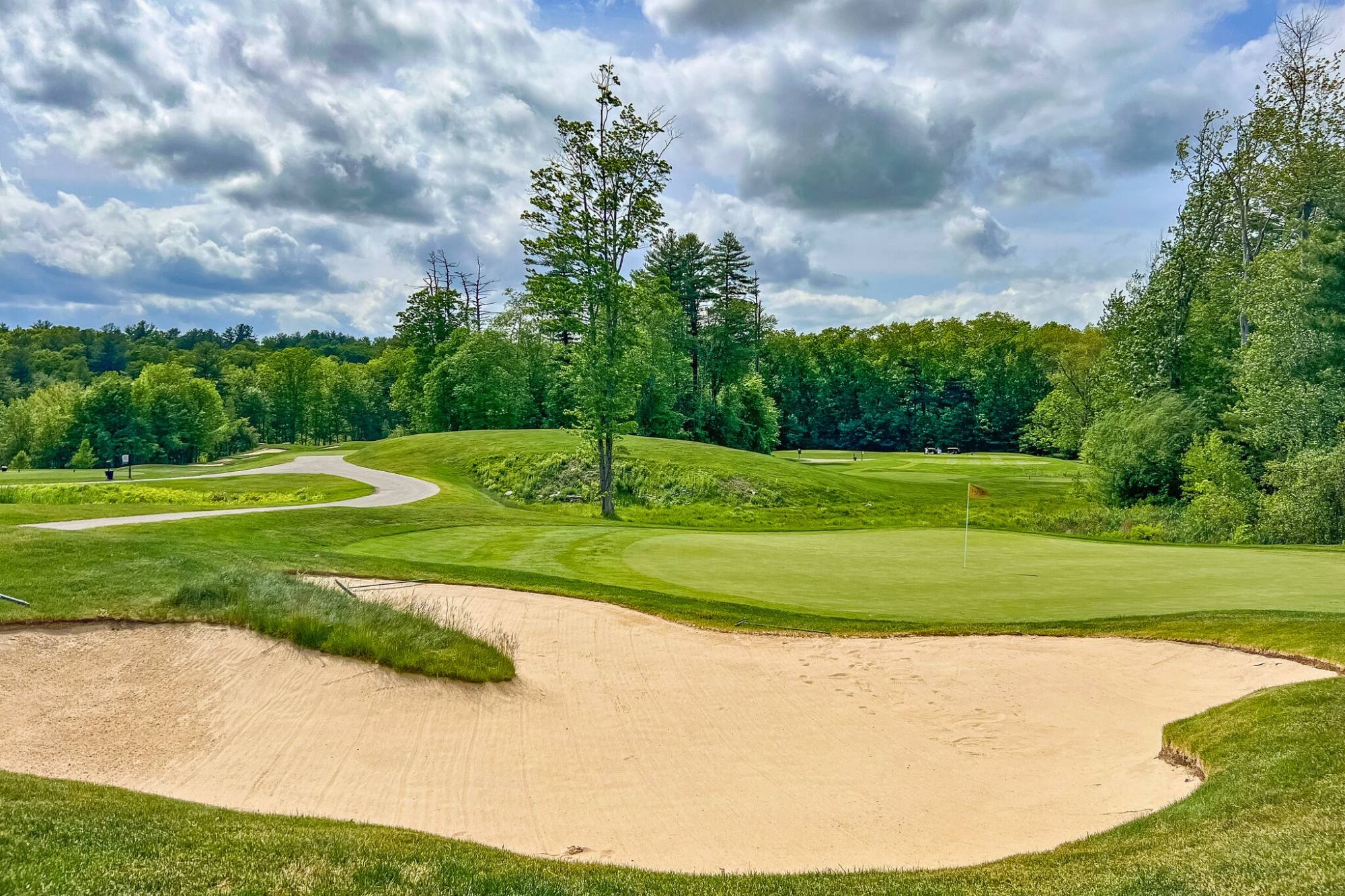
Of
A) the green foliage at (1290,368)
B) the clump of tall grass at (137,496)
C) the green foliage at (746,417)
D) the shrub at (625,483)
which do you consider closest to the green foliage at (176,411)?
the shrub at (625,483)

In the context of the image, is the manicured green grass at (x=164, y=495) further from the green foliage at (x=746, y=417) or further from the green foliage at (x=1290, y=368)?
the green foliage at (x=1290, y=368)

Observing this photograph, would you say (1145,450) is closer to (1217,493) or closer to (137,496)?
(1217,493)

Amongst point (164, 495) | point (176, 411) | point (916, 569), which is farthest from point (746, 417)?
point (176, 411)

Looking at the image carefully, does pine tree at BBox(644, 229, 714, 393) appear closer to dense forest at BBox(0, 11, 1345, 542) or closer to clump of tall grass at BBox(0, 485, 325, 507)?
dense forest at BBox(0, 11, 1345, 542)

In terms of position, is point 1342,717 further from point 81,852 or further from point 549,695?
point 81,852

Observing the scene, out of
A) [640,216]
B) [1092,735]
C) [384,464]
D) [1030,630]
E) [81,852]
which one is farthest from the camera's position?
[384,464]

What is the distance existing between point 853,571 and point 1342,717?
30.2 feet

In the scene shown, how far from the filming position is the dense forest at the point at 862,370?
92.3 feet

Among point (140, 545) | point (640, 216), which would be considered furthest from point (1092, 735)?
point (640, 216)

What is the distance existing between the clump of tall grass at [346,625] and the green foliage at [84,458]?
5851 cm

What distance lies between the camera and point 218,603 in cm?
1066

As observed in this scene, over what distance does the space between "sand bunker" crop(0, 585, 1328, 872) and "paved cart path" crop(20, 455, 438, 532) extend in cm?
805

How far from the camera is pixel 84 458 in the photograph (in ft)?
188

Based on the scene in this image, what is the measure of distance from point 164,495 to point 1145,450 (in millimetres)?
39788
